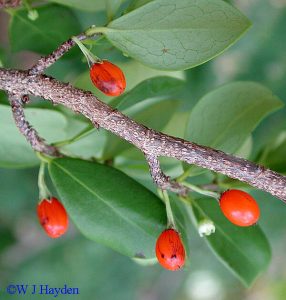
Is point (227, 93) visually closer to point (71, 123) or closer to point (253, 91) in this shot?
point (253, 91)

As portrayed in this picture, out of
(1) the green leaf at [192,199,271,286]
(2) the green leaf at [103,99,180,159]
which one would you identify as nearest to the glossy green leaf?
(1) the green leaf at [192,199,271,286]

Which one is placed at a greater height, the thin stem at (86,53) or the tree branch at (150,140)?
the thin stem at (86,53)

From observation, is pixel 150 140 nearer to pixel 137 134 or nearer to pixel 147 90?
pixel 137 134

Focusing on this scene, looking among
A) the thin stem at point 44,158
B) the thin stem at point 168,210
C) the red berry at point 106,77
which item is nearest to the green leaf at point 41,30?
the thin stem at point 44,158

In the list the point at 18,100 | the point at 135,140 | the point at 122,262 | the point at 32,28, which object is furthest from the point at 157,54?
the point at 122,262

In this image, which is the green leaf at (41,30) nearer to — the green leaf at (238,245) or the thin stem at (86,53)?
the thin stem at (86,53)

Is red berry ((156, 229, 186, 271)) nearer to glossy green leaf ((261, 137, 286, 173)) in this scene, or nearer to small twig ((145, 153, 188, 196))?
small twig ((145, 153, 188, 196))
